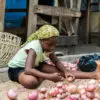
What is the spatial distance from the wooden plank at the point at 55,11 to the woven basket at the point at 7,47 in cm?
93

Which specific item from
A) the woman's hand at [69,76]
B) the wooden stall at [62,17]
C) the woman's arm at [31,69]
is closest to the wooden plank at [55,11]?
the wooden stall at [62,17]

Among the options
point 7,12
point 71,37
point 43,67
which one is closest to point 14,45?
point 43,67

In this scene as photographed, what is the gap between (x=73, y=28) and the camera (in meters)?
8.16

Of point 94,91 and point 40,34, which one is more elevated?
point 40,34

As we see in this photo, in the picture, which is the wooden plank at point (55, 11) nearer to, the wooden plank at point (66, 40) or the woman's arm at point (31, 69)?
the wooden plank at point (66, 40)

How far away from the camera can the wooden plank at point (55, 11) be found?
687 cm

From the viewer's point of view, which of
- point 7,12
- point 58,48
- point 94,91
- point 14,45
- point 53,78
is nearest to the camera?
point 94,91

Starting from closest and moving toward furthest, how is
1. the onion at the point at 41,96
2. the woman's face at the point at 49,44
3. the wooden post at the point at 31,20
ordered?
the onion at the point at 41,96 < the woman's face at the point at 49,44 < the wooden post at the point at 31,20

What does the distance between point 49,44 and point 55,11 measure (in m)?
2.93

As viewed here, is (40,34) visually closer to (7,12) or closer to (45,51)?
(45,51)

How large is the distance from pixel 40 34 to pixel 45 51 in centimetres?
23

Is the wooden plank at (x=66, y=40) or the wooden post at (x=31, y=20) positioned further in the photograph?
the wooden plank at (x=66, y=40)

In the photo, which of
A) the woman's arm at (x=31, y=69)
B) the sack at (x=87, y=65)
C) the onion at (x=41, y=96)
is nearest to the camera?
the onion at (x=41, y=96)

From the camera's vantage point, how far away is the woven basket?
596 centimetres
